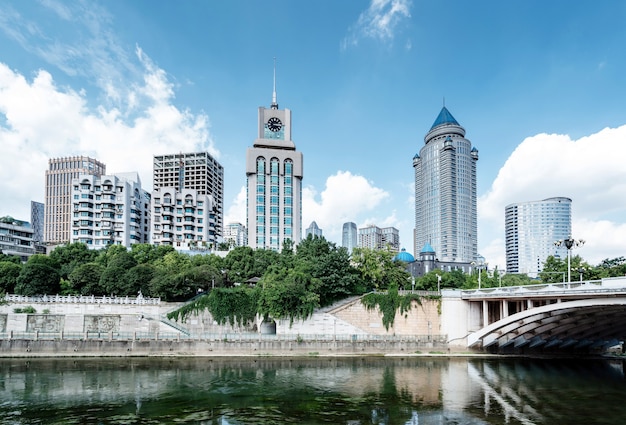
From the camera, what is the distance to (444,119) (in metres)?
181

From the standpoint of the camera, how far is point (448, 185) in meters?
171

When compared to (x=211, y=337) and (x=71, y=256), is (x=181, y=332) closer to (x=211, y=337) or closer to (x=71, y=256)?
(x=211, y=337)

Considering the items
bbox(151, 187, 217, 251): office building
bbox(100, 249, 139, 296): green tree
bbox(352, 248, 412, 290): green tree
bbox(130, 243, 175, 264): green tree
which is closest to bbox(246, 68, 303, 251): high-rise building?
bbox(151, 187, 217, 251): office building

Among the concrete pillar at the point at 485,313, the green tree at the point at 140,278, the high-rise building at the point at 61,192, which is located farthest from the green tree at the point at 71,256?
the high-rise building at the point at 61,192

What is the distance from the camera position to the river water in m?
24.4

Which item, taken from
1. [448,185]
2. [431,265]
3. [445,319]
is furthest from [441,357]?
[448,185]

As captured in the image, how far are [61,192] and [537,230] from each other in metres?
190

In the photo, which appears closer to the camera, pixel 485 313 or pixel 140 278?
pixel 485 313

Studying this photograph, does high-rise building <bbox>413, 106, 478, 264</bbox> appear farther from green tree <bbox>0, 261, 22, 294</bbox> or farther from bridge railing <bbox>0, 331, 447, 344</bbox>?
green tree <bbox>0, 261, 22, 294</bbox>

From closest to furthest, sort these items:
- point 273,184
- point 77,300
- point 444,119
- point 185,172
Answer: point 77,300 → point 273,184 → point 185,172 → point 444,119

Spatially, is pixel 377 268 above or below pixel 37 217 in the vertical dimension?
below

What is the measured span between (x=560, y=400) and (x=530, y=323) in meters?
15.4

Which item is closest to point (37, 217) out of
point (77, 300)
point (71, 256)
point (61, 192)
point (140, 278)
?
point (61, 192)

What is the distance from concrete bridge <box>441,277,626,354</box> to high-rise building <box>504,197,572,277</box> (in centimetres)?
13820
